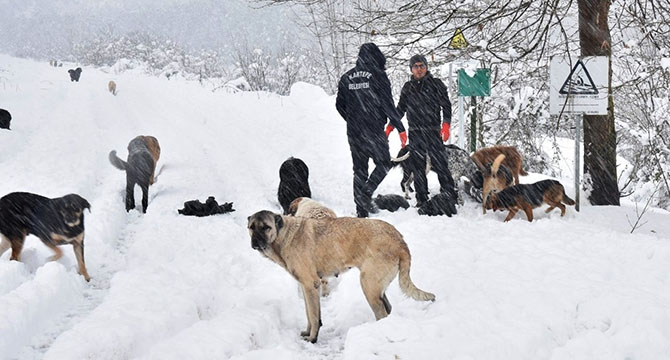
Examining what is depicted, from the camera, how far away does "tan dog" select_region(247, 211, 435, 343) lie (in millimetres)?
4473

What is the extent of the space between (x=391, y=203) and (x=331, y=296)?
A: 3155 millimetres

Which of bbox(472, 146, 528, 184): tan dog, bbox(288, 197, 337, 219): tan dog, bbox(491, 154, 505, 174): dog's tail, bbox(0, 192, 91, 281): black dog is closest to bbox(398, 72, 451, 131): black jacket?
bbox(491, 154, 505, 174): dog's tail

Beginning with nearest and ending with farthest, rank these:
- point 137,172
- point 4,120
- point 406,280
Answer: point 406,280
point 137,172
point 4,120

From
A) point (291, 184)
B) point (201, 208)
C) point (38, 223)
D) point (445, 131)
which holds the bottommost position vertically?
point (201, 208)

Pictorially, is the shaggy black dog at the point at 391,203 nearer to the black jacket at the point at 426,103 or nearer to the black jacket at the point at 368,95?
the black jacket at the point at 426,103

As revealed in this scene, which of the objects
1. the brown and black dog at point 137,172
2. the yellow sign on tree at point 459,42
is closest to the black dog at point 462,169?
the yellow sign on tree at point 459,42

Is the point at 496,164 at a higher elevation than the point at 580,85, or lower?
lower

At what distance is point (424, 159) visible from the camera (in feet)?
27.6

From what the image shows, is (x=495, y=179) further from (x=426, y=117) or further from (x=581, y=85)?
(x=581, y=85)

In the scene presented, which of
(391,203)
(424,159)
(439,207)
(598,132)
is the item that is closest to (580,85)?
(598,132)

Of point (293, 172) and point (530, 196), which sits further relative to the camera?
point (293, 172)

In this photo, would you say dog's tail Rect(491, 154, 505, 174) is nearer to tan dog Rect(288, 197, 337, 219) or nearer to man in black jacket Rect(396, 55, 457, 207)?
man in black jacket Rect(396, 55, 457, 207)

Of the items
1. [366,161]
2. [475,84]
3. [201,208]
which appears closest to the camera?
[366,161]

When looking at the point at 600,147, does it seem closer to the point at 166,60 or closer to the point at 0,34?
the point at 166,60
